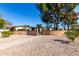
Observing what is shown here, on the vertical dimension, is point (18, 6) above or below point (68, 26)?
above

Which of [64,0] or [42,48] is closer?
[64,0]

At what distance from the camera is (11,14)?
20.6ft

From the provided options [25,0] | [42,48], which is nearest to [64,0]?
[25,0]

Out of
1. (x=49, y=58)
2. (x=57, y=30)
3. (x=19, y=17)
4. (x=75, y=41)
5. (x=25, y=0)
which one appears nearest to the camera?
(x=25, y=0)

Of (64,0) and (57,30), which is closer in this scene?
(64,0)

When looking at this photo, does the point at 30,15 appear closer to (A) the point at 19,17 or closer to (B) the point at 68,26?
(A) the point at 19,17

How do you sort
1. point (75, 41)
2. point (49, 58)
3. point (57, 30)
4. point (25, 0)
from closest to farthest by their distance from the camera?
1. point (25, 0)
2. point (49, 58)
3. point (57, 30)
4. point (75, 41)

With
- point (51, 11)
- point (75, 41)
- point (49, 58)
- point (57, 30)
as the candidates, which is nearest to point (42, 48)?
point (57, 30)

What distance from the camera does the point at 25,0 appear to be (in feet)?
15.9

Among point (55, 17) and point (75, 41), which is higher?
point (55, 17)

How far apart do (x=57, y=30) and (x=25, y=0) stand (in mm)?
2077

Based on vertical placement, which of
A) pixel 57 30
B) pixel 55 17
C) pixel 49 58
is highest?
pixel 55 17

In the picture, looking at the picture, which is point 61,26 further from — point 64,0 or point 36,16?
point 64,0

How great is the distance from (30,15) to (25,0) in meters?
1.58
